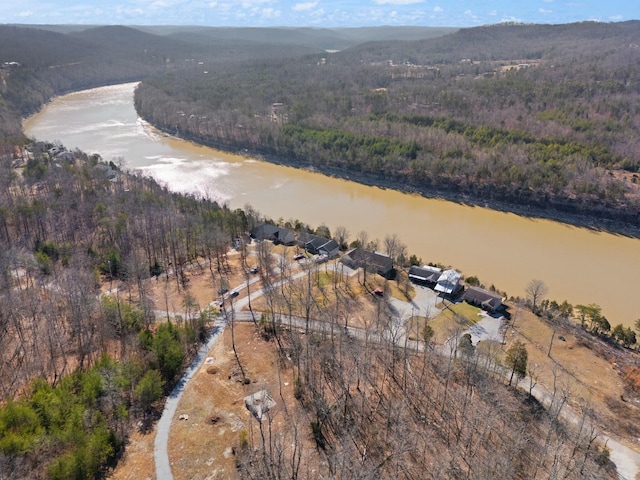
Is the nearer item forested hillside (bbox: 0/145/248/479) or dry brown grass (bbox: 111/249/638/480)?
forested hillside (bbox: 0/145/248/479)

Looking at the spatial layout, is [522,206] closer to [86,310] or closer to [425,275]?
[425,275]

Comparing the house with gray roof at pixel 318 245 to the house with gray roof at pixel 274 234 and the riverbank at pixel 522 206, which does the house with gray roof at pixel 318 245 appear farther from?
the riverbank at pixel 522 206

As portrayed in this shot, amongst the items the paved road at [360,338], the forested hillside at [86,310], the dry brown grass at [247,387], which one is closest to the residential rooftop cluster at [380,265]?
the paved road at [360,338]

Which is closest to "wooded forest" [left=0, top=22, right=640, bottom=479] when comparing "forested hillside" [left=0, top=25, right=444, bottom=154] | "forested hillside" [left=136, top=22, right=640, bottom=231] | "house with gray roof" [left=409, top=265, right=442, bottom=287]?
"forested hillside" [left=136, top=22, right=640, bottom=231]

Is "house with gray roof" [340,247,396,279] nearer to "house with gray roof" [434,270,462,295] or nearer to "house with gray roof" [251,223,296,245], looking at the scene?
"house with gray roof" [434,270,462,295]

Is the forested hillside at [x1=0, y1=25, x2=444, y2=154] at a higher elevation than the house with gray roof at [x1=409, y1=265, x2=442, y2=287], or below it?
higher

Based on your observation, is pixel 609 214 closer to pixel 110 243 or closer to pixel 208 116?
pixel 110 243

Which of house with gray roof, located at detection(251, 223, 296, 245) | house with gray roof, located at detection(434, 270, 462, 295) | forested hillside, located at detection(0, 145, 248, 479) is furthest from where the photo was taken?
house with gray roof, located at detection(251, 223, 296, 245)
